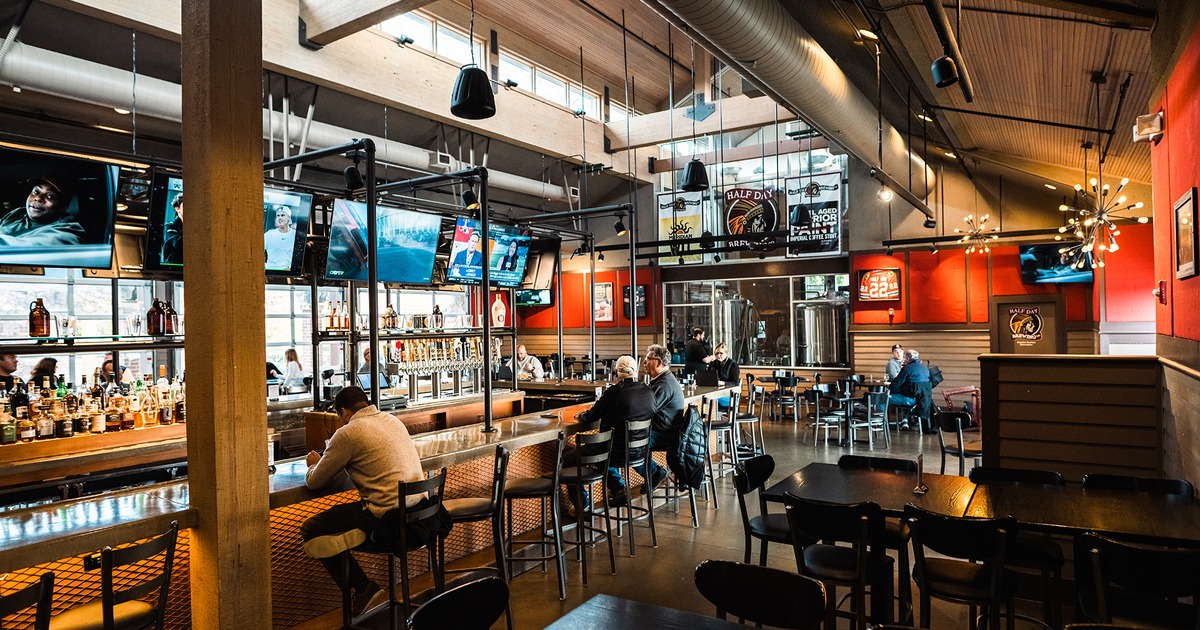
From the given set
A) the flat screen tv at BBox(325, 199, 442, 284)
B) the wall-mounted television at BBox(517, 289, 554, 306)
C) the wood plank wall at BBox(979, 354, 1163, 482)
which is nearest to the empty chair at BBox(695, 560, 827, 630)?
the wood plank wall at BBox(979, 354, 1163, 482)

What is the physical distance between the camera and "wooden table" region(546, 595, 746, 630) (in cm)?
218

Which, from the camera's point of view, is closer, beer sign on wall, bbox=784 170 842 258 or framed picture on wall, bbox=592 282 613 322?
beer sign on wall, bbox=784 170 842 258

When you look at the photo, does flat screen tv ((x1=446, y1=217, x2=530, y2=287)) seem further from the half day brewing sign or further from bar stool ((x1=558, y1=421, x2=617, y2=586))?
the half day brewing sign

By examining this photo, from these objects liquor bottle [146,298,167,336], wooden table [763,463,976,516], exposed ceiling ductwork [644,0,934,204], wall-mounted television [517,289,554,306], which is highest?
exposed ceiling ductwork [644,0,934,204]

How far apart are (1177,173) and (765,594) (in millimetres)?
4118

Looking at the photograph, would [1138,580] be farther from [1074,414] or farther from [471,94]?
[471,94]

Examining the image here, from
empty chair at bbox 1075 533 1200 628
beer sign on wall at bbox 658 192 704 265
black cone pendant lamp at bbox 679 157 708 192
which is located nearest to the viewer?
empty chair at bbox 1075 533 1200 628

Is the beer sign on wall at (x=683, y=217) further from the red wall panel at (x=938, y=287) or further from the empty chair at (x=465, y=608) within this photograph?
the empty chair at (x=465, y=608)

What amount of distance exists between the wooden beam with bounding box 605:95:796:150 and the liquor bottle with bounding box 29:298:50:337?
6.99m

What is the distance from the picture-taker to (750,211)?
45.7 ft

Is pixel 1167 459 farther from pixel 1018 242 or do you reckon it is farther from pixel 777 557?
pixel 1018 242

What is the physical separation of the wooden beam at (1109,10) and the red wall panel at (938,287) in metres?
8.89

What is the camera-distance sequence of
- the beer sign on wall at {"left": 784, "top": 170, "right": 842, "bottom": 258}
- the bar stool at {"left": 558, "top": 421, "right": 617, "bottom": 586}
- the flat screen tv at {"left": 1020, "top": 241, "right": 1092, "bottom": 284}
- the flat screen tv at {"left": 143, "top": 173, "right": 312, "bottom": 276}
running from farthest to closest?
1. the beer sign on wall at {"left": 784, "top": 170, "right": 842, "bottom": 258}
2. the flat screen tv at {"left": 1020, "top": 241, "right": 1092, "bottom": 284}
3. the flat screen tv at {"left": 143, "top": 173, "right": 312, "bottom": 276}
4. the bar stool at {"left": 558, "top": 421, "right": 617, "bottom": 586}

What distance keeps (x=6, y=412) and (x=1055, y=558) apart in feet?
19.8
